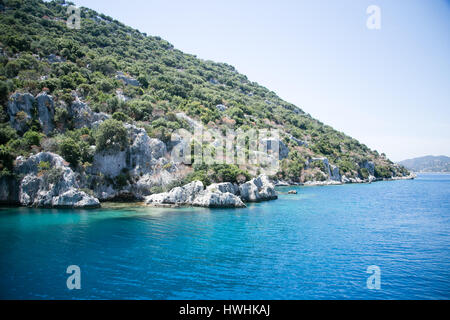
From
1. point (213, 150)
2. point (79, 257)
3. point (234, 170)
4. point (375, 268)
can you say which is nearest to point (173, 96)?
point (213, 150)

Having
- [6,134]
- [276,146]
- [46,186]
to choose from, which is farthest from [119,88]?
[276,146]

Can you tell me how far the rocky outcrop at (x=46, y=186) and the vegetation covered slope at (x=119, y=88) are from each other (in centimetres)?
238

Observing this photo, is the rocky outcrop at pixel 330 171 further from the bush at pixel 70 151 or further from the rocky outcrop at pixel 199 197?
the bush at pixel 70 151

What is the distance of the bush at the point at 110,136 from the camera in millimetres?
40812

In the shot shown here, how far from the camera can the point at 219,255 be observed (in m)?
18.6

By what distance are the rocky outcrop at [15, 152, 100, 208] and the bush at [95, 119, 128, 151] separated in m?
7.63

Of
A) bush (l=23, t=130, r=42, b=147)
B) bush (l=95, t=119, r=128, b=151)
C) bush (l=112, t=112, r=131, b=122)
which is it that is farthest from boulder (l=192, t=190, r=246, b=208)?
bush (l=23, t=130, r=42, b=147)

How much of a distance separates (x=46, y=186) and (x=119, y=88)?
3625 centimetres

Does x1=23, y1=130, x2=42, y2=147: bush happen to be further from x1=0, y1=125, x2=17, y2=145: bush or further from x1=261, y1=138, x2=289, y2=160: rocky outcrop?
x1=261, y1=138, x2=289, y2=160: rocky outcrop

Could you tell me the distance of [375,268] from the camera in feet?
53.5

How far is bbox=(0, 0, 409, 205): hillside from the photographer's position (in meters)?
40.1

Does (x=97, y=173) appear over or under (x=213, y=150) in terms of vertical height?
under
